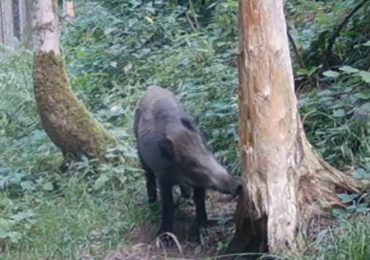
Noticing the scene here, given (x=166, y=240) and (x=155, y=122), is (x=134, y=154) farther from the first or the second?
(x=166, y=240)

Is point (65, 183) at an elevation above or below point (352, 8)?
below

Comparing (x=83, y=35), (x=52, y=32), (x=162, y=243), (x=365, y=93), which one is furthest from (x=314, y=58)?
(x=83, y=35)

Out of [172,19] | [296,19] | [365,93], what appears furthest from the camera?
[172,19]

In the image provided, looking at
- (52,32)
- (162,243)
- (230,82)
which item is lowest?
(162,243)

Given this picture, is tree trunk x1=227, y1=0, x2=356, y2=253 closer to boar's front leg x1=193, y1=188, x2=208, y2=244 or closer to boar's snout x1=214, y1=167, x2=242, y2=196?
boar's snout x1=214, y1=167, x2=242, y2=196

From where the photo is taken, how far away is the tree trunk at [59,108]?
756 centimetres

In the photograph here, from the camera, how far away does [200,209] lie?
19.5 ft

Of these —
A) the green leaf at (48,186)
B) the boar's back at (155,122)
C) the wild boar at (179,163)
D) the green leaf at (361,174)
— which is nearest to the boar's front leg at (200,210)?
the wild boar at (179,163)

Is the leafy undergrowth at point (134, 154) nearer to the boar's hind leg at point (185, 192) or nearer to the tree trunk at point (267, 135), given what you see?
the boar's hind leg at point (185, 192)

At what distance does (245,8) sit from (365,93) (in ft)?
5.84

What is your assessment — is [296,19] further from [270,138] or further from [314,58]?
[270,138]

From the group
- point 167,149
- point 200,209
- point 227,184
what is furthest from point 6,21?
point 227,184

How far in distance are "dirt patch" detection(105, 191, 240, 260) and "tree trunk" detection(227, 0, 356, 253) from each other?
48cm

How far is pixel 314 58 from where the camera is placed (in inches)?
321
